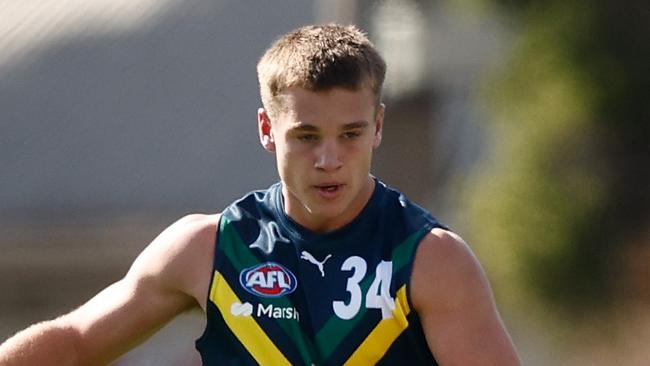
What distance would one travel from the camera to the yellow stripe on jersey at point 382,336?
6.31 metres

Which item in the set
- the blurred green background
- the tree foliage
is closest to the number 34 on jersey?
the blurred green background

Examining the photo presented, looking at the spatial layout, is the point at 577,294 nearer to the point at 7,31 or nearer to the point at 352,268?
the point at 7,31

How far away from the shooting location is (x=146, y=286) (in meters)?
6.61

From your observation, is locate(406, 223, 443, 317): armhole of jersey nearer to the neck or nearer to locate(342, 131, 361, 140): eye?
the neck

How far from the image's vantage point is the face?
622cm

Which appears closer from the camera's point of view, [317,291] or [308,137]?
[308,137]

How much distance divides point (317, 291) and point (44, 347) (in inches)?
36.4

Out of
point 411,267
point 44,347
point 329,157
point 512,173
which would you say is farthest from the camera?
point 512,173

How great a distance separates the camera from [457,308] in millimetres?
6219

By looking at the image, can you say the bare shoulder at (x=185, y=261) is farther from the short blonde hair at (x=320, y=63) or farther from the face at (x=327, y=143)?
the short blonde hair at (x=320, y=63)

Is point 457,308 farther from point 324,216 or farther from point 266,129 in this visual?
point 266,129

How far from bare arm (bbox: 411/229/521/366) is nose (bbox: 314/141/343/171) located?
402mm

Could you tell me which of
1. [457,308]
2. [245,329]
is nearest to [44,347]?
[245,329]

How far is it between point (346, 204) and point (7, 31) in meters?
14.5
